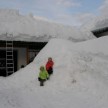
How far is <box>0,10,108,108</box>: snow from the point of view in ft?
35.6

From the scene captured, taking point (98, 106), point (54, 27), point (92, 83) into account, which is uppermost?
point (54, 27)

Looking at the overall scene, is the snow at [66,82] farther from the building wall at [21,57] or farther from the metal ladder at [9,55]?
the building wall at [21,57]

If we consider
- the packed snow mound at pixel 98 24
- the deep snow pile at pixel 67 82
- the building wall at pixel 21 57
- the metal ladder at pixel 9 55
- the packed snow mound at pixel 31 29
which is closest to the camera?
the deep snow pile at pixel 67 82

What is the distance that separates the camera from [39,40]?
21.7m

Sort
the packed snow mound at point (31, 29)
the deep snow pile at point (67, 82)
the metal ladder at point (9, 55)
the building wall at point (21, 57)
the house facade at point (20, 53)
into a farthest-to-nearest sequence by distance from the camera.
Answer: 1. the building wall at point (21, 57)
2. the packed snow mound at point (31, 29)
3. the house facade at point (20, 53)
4. the metal ladder at point (9, 55)
5. the deep snow pile at point (67, 82)

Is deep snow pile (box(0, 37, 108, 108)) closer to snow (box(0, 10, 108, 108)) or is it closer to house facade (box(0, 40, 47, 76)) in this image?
snow (box(0, 10, 108, 108))

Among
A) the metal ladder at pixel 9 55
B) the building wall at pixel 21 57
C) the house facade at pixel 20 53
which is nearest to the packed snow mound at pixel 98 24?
the house facade at pixel 20 53

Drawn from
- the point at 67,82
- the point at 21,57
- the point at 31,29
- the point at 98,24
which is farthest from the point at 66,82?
the point at 98,24

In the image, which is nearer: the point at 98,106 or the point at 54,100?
the point at 98,106

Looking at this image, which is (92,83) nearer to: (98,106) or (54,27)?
(98,106)

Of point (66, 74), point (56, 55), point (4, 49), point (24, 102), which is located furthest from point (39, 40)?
point (24, 102)

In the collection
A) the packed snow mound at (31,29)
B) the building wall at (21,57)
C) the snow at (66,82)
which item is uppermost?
the packed snow mound at (31,29)

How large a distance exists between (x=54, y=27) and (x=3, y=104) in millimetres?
15085

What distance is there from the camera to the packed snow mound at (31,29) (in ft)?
70.5
